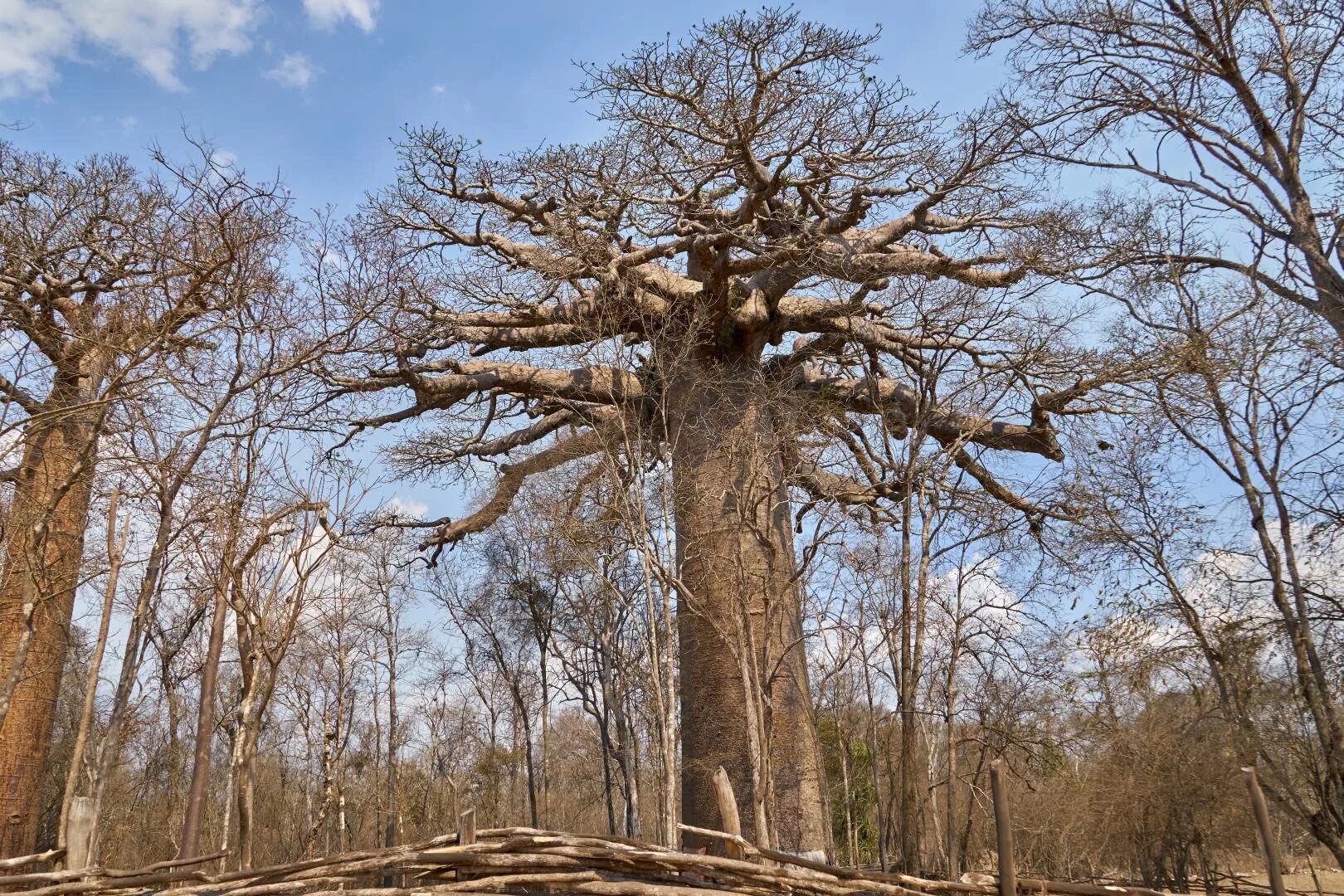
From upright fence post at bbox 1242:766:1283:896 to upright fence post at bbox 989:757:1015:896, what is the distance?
24.2 inches

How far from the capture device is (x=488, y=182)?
9258 millimetres

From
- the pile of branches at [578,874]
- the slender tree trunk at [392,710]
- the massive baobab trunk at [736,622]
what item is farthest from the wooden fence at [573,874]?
the slender tree trunk at [392,710]

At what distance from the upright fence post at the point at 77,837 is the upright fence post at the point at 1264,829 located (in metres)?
5.11

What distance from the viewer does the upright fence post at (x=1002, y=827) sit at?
2.41 metres

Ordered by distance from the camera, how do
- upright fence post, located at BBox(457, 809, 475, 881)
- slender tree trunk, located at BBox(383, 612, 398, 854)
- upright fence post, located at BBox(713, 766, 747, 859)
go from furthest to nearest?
slender tree trunk, located at BBox(383, 612, 398, 854), upright fence post, located at BBox(713, 766, 747, 859), upright fence post, located at BBox(457, 809, 475, 881)

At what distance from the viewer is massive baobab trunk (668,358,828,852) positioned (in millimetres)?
7527

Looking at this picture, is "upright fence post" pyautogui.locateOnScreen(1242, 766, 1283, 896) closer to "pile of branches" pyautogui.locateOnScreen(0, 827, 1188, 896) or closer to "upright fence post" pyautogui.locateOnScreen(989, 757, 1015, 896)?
"upright fence post" pyautogui.locateOnScreen(989, 757, 1015, 896)

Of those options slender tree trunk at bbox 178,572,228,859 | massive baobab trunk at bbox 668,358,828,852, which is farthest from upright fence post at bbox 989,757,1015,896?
slender tree trunk at bbox 178,572,228,859

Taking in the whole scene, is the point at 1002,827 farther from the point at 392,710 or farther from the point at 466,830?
the point at 392,710

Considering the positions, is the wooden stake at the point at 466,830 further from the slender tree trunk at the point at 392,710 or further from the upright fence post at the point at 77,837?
the slender tree trunk at the point at 392,710

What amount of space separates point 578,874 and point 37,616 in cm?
675

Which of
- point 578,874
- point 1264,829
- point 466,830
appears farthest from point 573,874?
point 1264,829

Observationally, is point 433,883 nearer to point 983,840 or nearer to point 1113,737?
point 1113,737

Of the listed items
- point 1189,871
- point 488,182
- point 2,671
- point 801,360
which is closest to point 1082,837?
point 1189,871
